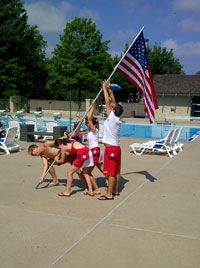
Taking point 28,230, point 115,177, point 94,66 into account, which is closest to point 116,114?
point 115,177

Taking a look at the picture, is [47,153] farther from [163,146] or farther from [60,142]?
[163,146]

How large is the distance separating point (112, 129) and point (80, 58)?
35785mm

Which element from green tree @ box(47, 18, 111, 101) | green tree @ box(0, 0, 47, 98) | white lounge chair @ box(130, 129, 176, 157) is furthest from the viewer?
green tree @ box(47, 18, 111, 101)

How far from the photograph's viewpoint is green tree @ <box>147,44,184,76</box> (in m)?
49.4

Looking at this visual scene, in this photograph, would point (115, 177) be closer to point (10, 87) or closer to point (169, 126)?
point (169, 126)

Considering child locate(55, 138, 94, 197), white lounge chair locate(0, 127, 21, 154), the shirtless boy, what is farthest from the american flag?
white lounge chair locate(0, 127, 21, 154)

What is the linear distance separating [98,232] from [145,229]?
0.72 meters

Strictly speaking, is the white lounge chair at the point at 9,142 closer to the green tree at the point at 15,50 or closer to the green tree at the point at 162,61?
the green tree at the point at 15,50

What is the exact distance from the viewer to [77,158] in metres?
6.48

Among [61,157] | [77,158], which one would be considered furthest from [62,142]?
[77,158]

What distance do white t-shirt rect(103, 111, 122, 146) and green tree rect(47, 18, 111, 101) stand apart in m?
33.3

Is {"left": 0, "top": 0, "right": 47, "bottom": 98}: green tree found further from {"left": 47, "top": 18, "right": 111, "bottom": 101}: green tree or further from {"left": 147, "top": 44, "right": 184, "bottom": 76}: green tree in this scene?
{"left": 147, "top": 44, "right": 184, "bottom": 76}: green tree

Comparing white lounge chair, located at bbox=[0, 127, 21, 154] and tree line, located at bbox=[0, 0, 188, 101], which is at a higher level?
tree line, located at bbox=[0, 0, 188, 101]

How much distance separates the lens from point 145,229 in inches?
196
